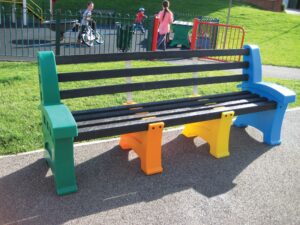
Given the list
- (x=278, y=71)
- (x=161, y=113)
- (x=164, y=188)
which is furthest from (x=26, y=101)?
(x=278, y=71)

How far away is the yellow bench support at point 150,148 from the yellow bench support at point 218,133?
76 centimetres

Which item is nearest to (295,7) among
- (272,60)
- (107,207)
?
(272,60)

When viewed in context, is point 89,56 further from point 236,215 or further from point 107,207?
point 236,215

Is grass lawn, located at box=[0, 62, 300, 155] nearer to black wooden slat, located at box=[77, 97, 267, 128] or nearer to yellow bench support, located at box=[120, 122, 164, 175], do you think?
black wooden slat, located at box=[77, 97, 267, 128]

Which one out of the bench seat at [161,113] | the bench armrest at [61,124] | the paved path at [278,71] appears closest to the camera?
the bench armrest at [61,124]

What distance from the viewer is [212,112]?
3852 millimetres

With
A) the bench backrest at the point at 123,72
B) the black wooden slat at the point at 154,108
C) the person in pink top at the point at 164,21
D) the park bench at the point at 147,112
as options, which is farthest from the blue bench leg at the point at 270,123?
the person in pink top at the point at 164,21

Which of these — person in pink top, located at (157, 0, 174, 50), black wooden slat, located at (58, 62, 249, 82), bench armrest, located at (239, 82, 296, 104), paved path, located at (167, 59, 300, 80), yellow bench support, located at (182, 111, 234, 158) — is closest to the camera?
black wooden slat, located at (58, 62, 249, 82)

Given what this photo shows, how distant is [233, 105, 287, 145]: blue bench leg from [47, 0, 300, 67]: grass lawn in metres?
8.58

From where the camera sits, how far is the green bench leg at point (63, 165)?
3.02m

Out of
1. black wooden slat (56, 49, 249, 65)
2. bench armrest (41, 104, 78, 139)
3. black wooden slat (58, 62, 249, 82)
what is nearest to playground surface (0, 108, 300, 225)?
bench armrest (41, 104, 78, 139)

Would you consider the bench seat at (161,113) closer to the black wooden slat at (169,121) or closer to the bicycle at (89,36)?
the black wooden slat at (169,121)

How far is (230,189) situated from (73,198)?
1.44 m

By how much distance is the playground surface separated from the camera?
2.92 meters
